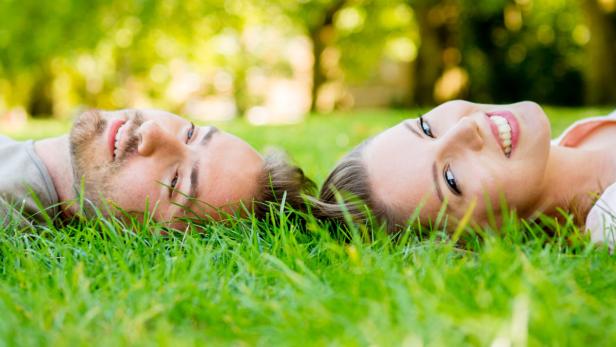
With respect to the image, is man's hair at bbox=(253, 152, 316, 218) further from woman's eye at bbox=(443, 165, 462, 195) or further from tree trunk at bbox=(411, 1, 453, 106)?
tree trunk at bbox=(411, 1, 453, 106)

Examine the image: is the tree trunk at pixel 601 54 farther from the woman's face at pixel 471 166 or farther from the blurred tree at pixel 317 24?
the woman's face at pixel 471 166

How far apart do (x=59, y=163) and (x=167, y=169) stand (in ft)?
2.98

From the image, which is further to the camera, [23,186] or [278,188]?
[23,186]

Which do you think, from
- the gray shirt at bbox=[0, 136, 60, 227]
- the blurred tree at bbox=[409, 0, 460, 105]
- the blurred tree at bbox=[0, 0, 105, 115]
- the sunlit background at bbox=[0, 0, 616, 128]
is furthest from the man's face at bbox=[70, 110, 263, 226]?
the blurred tree at bbox=[0, 0, 105, 115]

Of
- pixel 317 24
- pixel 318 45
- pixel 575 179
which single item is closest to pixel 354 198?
pixel 575 179

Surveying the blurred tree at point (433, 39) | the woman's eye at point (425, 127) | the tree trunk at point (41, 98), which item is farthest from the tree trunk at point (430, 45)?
the woman's eye at point (425, 127)

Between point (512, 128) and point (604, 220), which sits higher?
point (512, 128)

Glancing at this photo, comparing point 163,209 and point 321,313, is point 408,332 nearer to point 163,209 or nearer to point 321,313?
point 321,313

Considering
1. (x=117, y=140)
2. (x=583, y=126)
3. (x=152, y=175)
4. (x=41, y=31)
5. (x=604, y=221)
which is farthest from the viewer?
(x=41, y=31)

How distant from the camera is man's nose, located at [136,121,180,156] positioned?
2865 millimetres

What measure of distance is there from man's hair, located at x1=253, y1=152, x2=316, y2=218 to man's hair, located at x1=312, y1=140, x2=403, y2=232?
0.12 meters

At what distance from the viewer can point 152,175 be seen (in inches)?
115

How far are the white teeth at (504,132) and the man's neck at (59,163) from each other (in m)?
2.14

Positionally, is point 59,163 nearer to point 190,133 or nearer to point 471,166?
point 190,133
